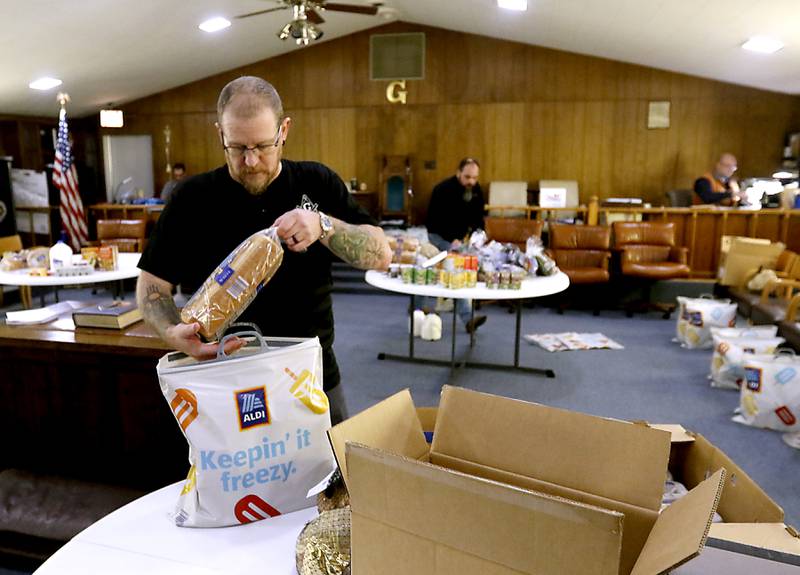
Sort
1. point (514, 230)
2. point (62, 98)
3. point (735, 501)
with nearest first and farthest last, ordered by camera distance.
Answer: point (735, 501), point (514, 230), point (62, 98)

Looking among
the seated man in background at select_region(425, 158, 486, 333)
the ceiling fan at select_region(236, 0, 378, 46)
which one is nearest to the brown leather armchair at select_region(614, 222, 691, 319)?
the seated man in background at select_region(425, 158, 486, 333)

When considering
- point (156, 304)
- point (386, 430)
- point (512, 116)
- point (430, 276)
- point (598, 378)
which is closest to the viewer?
point (386, 430)

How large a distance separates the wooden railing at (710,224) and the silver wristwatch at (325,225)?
6.28 m

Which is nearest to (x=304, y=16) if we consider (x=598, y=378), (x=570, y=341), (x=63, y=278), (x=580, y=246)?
(x=63, y=278)

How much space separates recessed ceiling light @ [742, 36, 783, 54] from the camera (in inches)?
239

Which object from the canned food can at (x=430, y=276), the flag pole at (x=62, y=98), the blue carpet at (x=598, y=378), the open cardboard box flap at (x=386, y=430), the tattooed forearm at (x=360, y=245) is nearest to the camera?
the open cardboard box flap at (x=386, y=430)

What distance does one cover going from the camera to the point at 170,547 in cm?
94

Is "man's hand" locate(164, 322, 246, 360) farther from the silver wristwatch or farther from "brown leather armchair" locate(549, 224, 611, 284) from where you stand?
"brown leather armchair" locate(549, 224, 611, 284)

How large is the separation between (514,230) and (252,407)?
514 cm

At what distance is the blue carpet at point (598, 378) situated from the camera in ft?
9.91

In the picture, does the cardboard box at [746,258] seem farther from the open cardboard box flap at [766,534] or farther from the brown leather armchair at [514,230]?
the open cardboard box flap at [766,534]

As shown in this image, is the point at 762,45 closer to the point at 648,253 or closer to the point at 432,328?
the point at 648,253

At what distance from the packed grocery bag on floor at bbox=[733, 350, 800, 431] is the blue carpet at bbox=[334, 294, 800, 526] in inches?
3.1

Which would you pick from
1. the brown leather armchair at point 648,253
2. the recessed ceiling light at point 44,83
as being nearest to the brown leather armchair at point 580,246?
the brown leather armchair at point 648,253
